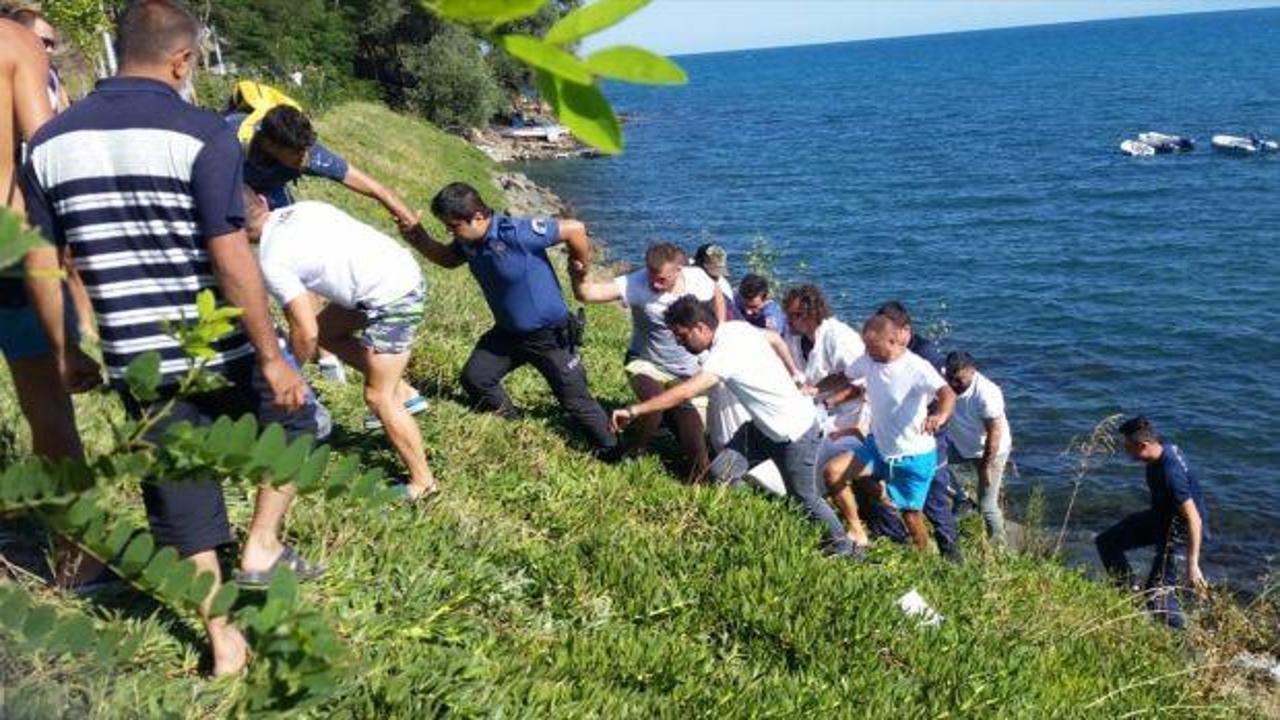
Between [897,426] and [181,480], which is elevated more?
[181,480]

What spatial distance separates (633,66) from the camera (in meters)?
0.91

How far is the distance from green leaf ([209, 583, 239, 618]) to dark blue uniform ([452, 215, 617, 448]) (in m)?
4.66

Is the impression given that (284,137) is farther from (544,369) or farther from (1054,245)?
(1054,245)

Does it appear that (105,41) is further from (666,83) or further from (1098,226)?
(1098,226)

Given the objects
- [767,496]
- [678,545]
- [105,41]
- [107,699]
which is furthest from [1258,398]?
[105,41]

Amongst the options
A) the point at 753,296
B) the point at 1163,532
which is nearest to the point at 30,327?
the point at 753,296

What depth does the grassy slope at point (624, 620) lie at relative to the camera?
3.73 metres

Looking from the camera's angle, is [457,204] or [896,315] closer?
[457,204]

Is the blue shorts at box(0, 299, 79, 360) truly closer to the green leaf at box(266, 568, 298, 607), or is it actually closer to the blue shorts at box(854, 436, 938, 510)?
the green leaf at box(266, 568, 298, 607)

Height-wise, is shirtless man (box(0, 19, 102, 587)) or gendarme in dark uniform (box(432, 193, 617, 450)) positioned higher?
shirtless man (box(0, 19, 102, 587))

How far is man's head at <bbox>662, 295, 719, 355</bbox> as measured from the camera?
647 cm

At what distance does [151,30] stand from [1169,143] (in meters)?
50.4

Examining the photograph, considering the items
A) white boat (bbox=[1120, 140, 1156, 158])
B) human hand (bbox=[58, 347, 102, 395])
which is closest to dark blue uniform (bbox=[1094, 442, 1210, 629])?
human hand (bbox=[58, 347, 102, 395])

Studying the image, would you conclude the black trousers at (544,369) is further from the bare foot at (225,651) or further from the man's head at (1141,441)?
the man's head at (1141,441)
